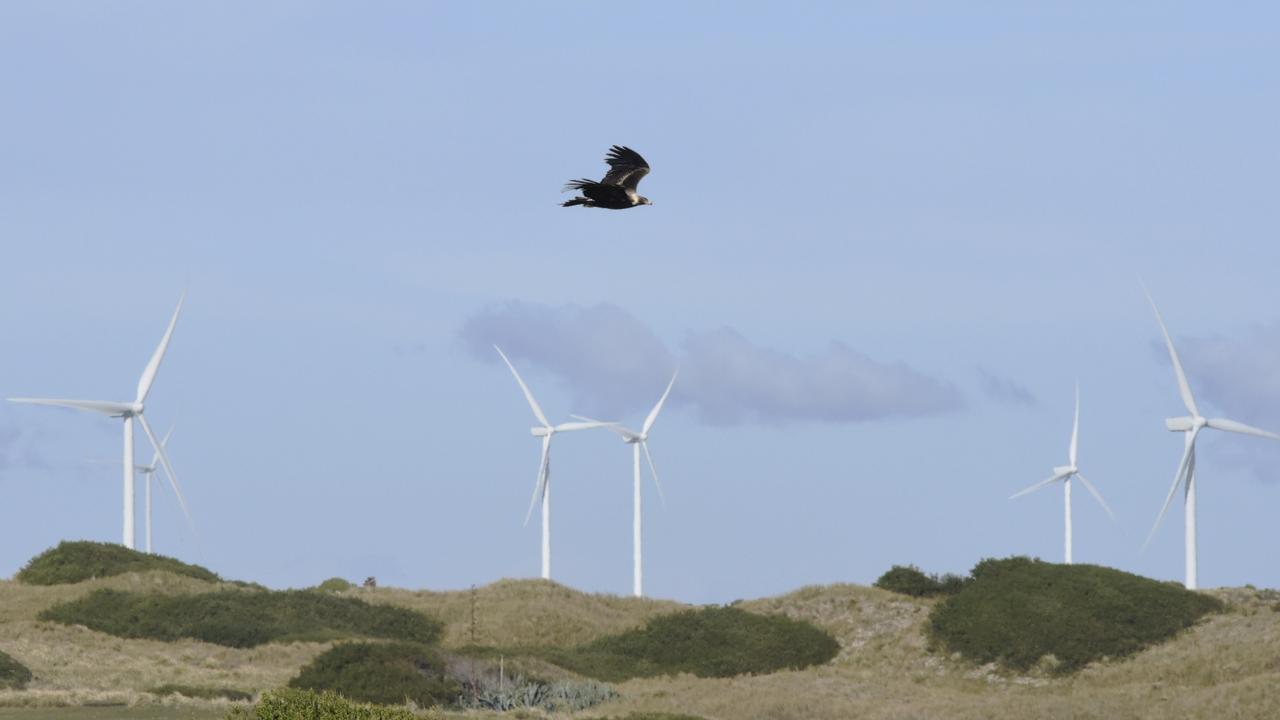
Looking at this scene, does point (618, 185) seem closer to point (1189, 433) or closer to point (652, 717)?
point (652, 717)

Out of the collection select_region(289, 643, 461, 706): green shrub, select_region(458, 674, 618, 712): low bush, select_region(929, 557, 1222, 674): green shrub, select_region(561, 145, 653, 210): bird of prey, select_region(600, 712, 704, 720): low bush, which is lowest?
select_region(600, 712, 704, 720): low bush

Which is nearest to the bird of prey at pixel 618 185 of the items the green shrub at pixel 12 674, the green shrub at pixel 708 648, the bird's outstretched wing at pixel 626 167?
the bird's outstretched wing at pixel 626 167

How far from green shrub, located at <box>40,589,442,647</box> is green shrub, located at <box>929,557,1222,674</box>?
22938 millimetres

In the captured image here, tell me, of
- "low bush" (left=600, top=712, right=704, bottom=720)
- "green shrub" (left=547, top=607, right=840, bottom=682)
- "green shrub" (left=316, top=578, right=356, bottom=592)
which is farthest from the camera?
A: "green shrub" (left=316, top=578, right=356, bottom=592)

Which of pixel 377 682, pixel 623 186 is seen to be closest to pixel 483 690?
pixel 377 682

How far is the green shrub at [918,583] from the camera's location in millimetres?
65250

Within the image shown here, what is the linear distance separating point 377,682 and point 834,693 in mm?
12549

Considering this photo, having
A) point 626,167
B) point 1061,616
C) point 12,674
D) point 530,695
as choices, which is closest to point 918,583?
point 1061,616

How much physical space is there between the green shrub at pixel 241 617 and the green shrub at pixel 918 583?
19501 millimetres

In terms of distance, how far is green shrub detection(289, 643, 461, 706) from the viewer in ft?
144

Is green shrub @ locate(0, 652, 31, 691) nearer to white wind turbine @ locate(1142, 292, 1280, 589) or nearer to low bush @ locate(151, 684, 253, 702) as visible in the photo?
low bush @ locate(151, 684, 253, 702)

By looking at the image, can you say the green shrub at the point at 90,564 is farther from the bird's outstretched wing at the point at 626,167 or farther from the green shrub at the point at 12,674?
the bird's outstretched wing at the point at 626,167

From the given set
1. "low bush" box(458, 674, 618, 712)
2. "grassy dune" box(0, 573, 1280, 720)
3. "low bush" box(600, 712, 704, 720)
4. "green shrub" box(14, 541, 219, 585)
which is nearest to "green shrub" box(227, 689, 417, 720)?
"grassy dune" box(0, 573, 1280, 720)

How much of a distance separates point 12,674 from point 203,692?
24.6 ft
